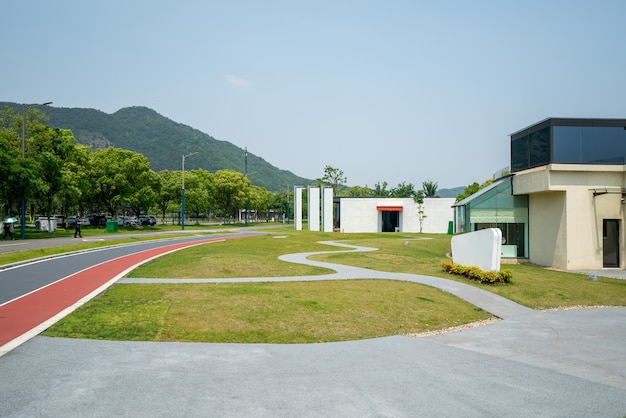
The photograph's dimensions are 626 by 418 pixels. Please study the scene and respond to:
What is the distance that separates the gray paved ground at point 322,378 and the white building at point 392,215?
166 ft

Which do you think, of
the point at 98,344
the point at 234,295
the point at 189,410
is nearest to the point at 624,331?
the point at 234,295

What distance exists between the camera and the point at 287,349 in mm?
9344

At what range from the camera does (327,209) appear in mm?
60562

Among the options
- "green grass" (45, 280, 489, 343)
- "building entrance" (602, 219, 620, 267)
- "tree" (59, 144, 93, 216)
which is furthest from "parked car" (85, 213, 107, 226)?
"building entrance" (602, 219, 620, 267)

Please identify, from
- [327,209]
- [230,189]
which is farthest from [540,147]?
[230,189]

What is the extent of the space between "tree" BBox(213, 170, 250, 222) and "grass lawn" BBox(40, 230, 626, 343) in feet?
Answer: 212

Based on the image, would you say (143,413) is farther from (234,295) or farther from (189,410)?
(234,295)

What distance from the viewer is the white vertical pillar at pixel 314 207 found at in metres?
62.1

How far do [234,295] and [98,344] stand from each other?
5231 mm

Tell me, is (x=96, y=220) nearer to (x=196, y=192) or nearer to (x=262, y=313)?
(x=196, y=192)

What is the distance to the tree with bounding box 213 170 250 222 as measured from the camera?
85375 millimetres

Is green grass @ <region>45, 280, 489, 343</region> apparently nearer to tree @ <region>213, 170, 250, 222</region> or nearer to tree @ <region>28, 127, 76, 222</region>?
tree @ <region>28, 127, 76, 222</region>

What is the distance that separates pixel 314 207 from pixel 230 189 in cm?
2843

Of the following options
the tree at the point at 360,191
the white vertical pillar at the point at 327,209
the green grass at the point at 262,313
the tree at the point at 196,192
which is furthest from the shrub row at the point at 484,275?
the tree at the point at 360,191
